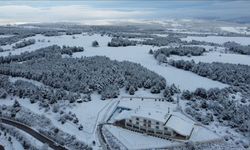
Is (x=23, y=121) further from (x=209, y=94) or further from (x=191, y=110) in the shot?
(x=209, y=94)

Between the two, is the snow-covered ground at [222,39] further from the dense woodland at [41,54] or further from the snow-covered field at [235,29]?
the dense woodland at [41,54]

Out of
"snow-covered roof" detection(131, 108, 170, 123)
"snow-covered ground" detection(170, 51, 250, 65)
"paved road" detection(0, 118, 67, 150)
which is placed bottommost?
"paved road" detection(0, 118, 67, 150)

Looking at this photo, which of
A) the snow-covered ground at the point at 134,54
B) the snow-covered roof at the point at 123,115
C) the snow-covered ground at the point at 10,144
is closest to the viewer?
the snow-covered ground at the point at 10,144

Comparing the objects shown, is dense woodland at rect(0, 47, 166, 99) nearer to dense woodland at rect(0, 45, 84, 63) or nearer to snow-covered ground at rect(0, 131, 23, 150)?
dense woodland at rect(0, 45, 84, 63)

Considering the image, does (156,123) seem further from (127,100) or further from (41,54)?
(41,54)

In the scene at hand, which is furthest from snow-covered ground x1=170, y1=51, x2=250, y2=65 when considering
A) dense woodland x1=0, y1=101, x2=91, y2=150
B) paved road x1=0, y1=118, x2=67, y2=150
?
paved road x1=0, y1=118, x2=67, y2=150

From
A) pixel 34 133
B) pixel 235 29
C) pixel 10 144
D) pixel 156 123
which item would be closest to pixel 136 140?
pixel 156 123

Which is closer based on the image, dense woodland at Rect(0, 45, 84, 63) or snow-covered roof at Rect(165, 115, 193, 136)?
snow-covered roof at Rect(165, 115, 193, 136)

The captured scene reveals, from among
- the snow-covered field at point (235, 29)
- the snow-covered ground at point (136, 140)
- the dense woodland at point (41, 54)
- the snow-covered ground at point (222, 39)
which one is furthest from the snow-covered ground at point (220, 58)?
the snow-covered field at point (235, 29)

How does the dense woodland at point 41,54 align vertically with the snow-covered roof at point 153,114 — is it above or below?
above
